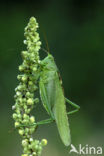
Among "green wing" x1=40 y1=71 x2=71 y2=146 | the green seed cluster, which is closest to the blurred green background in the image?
"green wing" x1=40 y1=71 x2=71 y2=146

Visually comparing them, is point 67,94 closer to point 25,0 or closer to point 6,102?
point 6,102

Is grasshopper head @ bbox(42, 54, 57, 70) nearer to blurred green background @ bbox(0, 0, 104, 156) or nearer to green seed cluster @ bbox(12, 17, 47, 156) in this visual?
green seed cluster @ bbox(12, 17, 47, 156)

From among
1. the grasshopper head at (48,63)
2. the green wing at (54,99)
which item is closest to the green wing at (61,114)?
the green wing at (54,99)

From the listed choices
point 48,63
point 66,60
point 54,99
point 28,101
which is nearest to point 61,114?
point 54,99

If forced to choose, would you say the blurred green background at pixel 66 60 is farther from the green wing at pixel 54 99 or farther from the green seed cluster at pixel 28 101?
the green seed cluster at pixel 28 101

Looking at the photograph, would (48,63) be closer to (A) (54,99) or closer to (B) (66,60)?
(A) (54,99)

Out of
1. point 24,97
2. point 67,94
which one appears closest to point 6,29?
point 67,94

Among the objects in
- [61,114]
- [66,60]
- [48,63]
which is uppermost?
[66,60]
